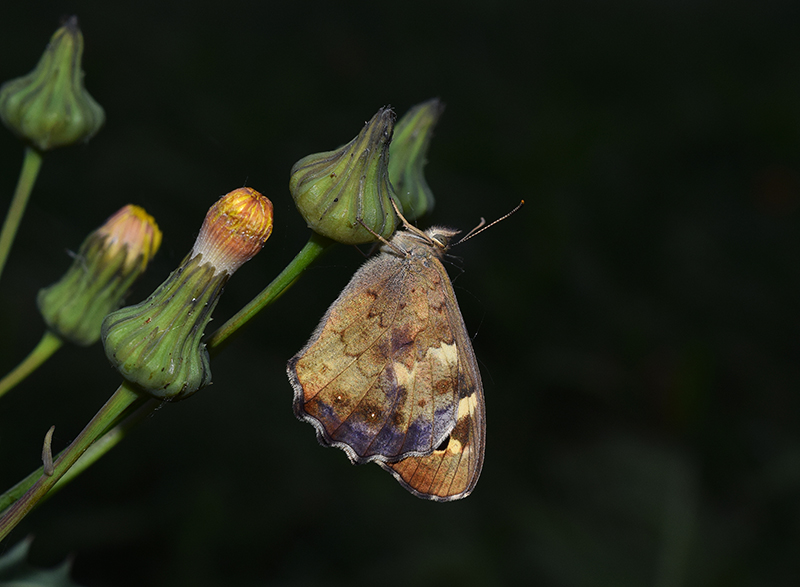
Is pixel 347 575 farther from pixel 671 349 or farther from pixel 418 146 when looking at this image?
pixel 671 349

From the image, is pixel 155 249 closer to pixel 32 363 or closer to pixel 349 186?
pixel 32 363

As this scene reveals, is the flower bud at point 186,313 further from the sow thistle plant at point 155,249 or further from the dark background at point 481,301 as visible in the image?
the dark background at point 481,301

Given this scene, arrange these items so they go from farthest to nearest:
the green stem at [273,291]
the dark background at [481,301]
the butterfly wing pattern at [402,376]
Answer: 1. the dark background at [481,301]
2. the butterfly wing pattern at [402,376]
3. the green stem at [273,291]

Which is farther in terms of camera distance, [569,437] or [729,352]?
[729,352]

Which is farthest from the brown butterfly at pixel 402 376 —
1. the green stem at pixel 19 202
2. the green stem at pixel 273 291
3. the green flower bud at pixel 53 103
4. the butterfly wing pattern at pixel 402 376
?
the green flower bud at pixel 53 103

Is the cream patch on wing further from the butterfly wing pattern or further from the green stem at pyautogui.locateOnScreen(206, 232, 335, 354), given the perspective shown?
the green stem at pyautogui.locateOnScreen(206, 232, 335, 354)

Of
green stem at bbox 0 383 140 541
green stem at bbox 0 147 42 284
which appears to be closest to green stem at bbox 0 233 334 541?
green stem at bbox 0 383 140 541

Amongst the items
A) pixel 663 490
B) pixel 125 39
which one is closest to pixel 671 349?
pixel 663 490
